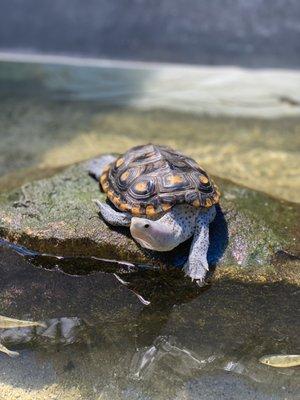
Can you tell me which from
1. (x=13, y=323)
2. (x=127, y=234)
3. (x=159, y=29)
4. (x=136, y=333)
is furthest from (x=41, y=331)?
(x=159, y=29)

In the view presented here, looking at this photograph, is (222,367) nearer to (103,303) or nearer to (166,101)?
(103,303)

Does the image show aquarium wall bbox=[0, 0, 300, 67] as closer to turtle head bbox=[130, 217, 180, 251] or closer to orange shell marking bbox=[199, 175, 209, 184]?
orange shell marking bbox=[199, 175, 209, 184]

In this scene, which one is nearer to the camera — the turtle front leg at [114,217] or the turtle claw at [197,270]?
the turtle claw at [197,270]

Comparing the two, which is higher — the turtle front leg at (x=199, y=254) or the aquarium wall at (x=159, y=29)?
the aquarium wall at (x=159, y=29)

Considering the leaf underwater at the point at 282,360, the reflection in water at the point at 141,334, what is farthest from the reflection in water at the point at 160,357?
the leaf underwater at the point at 282,360

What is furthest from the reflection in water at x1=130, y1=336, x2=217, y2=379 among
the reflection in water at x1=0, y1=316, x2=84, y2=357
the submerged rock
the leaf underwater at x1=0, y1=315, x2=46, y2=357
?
the leaf underwater at x1=0, y1=315, x2=46, y2=357

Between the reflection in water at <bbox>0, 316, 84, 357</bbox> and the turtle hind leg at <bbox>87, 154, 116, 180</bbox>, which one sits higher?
the turtle hind leg at <bbox>87, 154, 116, 180</bbox>

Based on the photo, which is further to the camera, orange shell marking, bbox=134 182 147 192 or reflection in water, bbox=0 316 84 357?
orange shell marking, bbox=134 182 147 192

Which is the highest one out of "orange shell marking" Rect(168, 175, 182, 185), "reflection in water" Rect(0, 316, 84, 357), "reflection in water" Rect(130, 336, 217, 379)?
"orange shell marking" Rect(168, 175, 182, 185)

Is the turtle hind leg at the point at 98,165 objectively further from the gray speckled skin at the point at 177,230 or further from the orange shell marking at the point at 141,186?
the orange shell marking at the point at 141,186
